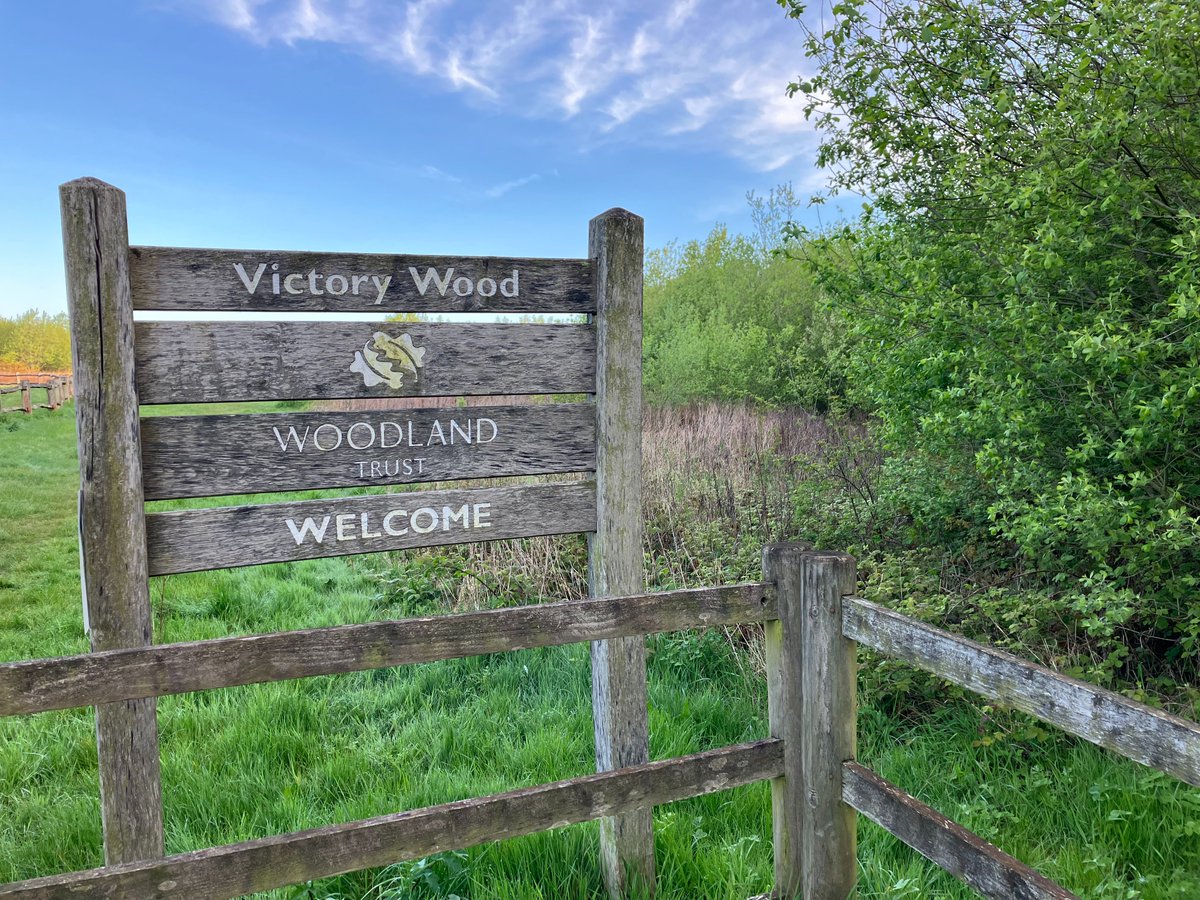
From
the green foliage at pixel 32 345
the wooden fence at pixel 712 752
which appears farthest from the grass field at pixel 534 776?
the green foliage at pixel 32 345

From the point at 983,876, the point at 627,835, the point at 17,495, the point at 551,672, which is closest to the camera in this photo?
the point at 983,876

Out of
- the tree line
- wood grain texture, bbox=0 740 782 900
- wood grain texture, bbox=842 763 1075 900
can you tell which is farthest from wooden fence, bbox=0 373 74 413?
wood grain texture, bbox=842 763 1075 900

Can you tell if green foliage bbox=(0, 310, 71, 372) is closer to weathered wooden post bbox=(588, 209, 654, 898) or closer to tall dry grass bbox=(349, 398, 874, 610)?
tall dry grass bbox=(349, 398, 874, 610)

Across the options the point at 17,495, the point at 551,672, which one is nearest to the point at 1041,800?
the point at 551,672

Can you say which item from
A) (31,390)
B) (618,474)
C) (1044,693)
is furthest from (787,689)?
(31,390)

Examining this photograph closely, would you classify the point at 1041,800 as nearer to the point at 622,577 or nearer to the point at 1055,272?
the point at 622,577

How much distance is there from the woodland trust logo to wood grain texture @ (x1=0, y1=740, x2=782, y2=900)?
158 cm

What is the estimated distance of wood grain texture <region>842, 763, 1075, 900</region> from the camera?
74.2 inches

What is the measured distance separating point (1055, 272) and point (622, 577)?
3193mm

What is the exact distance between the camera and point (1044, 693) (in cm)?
187

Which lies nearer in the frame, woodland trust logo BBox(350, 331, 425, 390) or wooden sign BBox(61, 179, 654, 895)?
wooden sign BBox(61, 179, 654, 895)

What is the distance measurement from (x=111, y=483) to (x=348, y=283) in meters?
1.07

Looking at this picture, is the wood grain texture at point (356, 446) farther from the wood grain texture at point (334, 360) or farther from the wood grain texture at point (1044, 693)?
the wood grain texture at point (1044, 693)

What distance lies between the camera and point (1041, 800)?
3.59m
